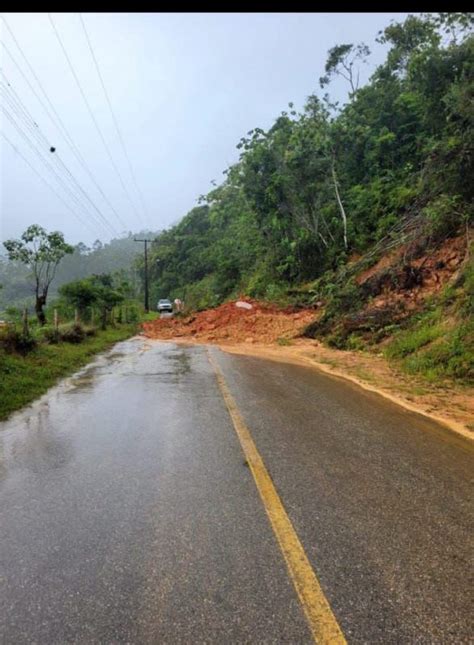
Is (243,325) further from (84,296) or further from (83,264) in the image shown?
(83,264)

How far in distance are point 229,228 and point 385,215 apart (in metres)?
34.0

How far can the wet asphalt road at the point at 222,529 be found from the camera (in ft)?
7.75

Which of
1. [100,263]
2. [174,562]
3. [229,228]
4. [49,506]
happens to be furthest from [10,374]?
[100,263]

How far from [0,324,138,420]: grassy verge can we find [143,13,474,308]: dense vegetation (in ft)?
45.0

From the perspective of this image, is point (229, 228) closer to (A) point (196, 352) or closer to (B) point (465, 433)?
(A) point (196, 352)

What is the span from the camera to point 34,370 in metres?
10.8

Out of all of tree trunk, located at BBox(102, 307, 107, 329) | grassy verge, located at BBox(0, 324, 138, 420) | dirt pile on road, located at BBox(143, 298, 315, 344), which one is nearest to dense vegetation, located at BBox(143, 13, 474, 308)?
dirt pile on road, located at BBox(143, 298, 315, 344)

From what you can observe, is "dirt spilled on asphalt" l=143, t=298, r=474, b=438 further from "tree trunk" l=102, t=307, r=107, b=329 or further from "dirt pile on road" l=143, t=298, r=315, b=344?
"tree trunk" l=102, t=307, r=107, b=329

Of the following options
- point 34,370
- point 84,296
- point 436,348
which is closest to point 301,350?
point 436,348

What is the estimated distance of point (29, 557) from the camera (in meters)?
3.01

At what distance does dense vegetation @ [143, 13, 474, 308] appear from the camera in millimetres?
19391

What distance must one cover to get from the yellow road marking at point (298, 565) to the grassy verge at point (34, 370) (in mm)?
5003

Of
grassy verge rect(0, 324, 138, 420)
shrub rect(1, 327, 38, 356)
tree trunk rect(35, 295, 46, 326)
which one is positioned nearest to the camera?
grassy verge rect(0, 324, 138, 420)

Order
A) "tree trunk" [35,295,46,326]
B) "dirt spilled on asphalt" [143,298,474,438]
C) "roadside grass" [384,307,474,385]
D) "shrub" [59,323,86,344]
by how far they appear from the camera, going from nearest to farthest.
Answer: "dirt spilled on asphalt" [143,298,474,438]
"roadside grass" [384,307,474,385]
"shrub" [59,323,86,344]
"tree trunk" [35,295,46,326]
